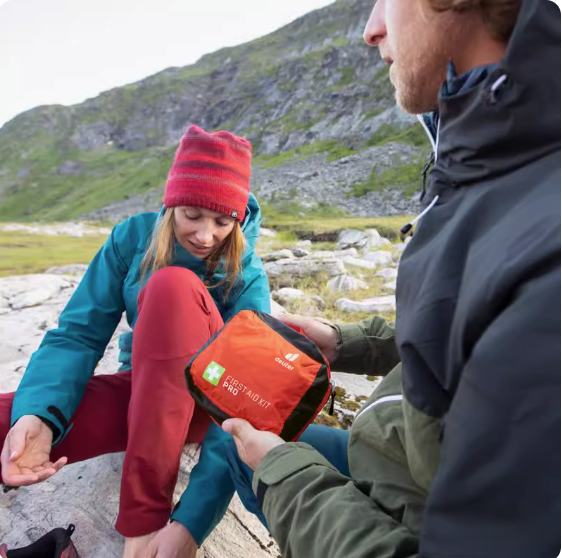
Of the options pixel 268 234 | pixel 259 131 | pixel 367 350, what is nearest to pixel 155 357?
pixel 367 350

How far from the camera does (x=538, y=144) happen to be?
2.75ft

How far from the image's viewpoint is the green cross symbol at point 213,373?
154cm

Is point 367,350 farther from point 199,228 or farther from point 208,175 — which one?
point 208,175

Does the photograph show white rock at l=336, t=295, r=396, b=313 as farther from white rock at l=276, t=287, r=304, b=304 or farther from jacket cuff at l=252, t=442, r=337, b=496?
jacket cuff at l=252, t=442, r=337, b=496

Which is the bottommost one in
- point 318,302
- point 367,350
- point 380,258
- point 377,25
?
point 380,258

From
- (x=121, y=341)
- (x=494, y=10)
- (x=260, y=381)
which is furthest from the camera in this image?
(x=121, y=341)

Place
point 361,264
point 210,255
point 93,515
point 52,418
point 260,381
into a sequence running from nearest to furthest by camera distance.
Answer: point 260,381, point 52,418, point 93,515, point 210,255, point 361,264

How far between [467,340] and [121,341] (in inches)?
88.1

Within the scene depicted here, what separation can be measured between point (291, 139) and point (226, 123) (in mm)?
22905

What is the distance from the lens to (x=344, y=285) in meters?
6.99

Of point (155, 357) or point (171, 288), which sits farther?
point (171, 288)

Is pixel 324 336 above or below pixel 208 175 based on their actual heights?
below

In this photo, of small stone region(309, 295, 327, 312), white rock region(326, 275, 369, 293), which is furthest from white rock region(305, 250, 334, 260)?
small stone region(309, 295, 327, 312)

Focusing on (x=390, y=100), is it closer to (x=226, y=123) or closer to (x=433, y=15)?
(x=226, y=123)
